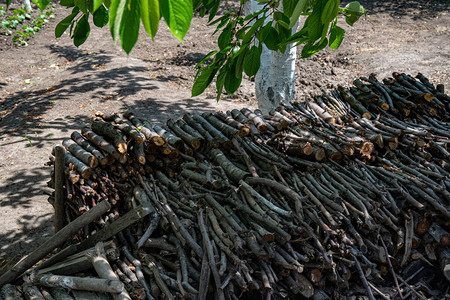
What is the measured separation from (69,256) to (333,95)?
155 inches

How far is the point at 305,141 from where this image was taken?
401 centimetres

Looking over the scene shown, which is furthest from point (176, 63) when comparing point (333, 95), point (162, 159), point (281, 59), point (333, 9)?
point (333, 9)

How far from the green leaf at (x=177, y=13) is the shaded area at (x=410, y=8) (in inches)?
565

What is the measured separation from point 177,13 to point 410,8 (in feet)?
50.9

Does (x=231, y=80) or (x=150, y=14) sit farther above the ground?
(x=150, y=14)

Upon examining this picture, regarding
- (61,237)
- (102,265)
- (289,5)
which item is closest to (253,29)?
(289,5)

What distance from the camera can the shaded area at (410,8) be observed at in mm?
13391

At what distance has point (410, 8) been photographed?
14.1 meters

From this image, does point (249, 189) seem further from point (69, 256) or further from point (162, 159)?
point (69, 256)

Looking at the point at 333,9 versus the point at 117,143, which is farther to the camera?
the point at 117,143

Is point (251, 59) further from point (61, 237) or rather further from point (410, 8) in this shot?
point (410, 8)

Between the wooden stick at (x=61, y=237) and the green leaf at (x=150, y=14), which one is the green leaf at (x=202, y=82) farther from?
the wooden stick at (x=61, y=237)

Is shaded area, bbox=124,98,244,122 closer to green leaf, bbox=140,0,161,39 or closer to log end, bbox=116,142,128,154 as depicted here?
log end, bbox=116,142,128,154

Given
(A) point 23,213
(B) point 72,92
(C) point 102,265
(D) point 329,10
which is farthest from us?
(B) point 72,92
